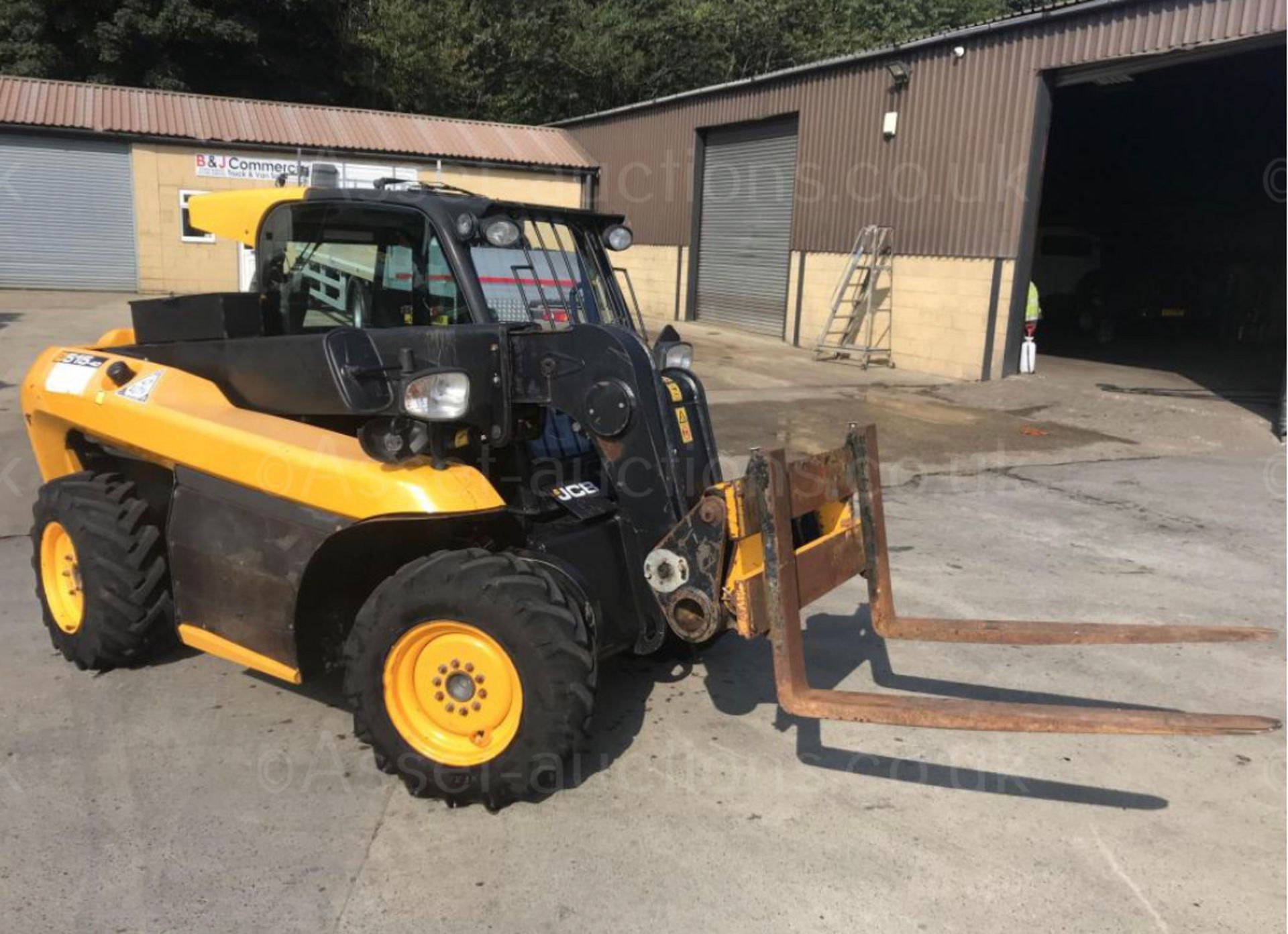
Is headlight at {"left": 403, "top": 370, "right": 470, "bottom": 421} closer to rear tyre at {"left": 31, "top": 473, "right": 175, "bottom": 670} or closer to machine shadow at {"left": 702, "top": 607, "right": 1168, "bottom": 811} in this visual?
rear tyre at {"left": 31, "top": 473, "right": 175, "bottom": 670}

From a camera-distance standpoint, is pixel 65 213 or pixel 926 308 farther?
pixel 65 213

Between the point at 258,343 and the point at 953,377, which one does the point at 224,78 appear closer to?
the point at 953,377

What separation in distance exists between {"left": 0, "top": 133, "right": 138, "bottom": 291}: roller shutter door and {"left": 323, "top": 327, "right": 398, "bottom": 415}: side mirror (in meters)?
22.5

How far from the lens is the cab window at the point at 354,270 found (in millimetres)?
4031

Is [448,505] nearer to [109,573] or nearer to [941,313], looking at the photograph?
[109,573]

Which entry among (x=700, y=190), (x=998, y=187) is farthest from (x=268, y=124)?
(x=998, y=187)

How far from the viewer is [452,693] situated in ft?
11.5

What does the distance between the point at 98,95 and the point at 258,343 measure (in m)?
23.4

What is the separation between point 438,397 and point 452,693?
3.46 ft

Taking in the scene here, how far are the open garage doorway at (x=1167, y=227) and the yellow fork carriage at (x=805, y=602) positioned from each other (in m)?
Result: 16.0

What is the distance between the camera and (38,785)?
3.58 metres

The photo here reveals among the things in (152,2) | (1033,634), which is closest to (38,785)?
(1033,634)

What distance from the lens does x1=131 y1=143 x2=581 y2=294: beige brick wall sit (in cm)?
2256

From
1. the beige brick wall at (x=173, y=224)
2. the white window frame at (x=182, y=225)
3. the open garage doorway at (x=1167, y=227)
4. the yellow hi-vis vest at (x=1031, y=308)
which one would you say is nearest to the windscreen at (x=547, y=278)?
the yellow hi-vis vest at (x=1031, y=308)
